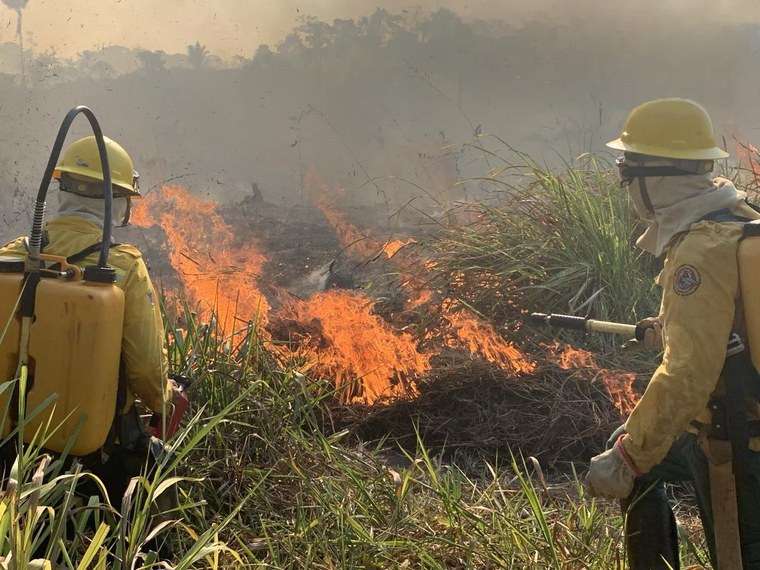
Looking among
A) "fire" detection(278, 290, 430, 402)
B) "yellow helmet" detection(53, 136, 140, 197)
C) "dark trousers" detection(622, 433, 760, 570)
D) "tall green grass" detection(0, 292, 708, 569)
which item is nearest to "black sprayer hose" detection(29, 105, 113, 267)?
"yellow helmet" detection(53, 136, 140, 197)

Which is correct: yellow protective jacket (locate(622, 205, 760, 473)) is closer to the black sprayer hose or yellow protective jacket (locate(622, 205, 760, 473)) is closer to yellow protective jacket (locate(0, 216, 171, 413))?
yellow protective jacket (locate(0, 216, 171, 413))

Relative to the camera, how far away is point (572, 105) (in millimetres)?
13930

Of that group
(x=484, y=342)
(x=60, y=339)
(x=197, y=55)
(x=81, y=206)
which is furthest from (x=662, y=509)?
(x=197, y=55)

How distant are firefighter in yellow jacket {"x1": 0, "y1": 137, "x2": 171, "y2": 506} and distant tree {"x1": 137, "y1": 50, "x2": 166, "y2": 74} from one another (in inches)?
398

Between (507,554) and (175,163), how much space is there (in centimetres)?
1131

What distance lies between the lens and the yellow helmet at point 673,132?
2494mm

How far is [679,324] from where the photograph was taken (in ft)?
7.27

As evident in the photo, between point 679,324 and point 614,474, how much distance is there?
530 millimetres

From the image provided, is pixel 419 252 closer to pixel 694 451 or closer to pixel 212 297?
pixel 212 297

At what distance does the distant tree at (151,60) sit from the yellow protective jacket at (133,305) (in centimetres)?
1022

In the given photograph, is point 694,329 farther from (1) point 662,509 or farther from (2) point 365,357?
Result: (2) point 365,357

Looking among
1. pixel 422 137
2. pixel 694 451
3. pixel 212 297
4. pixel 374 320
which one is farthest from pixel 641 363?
pixel 422 137

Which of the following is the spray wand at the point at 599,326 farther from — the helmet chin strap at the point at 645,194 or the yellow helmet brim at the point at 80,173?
the yellow helmet brim at the point at 80,173

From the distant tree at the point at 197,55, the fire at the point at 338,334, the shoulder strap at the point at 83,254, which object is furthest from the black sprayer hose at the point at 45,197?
the distant tree at the point at 197,55
